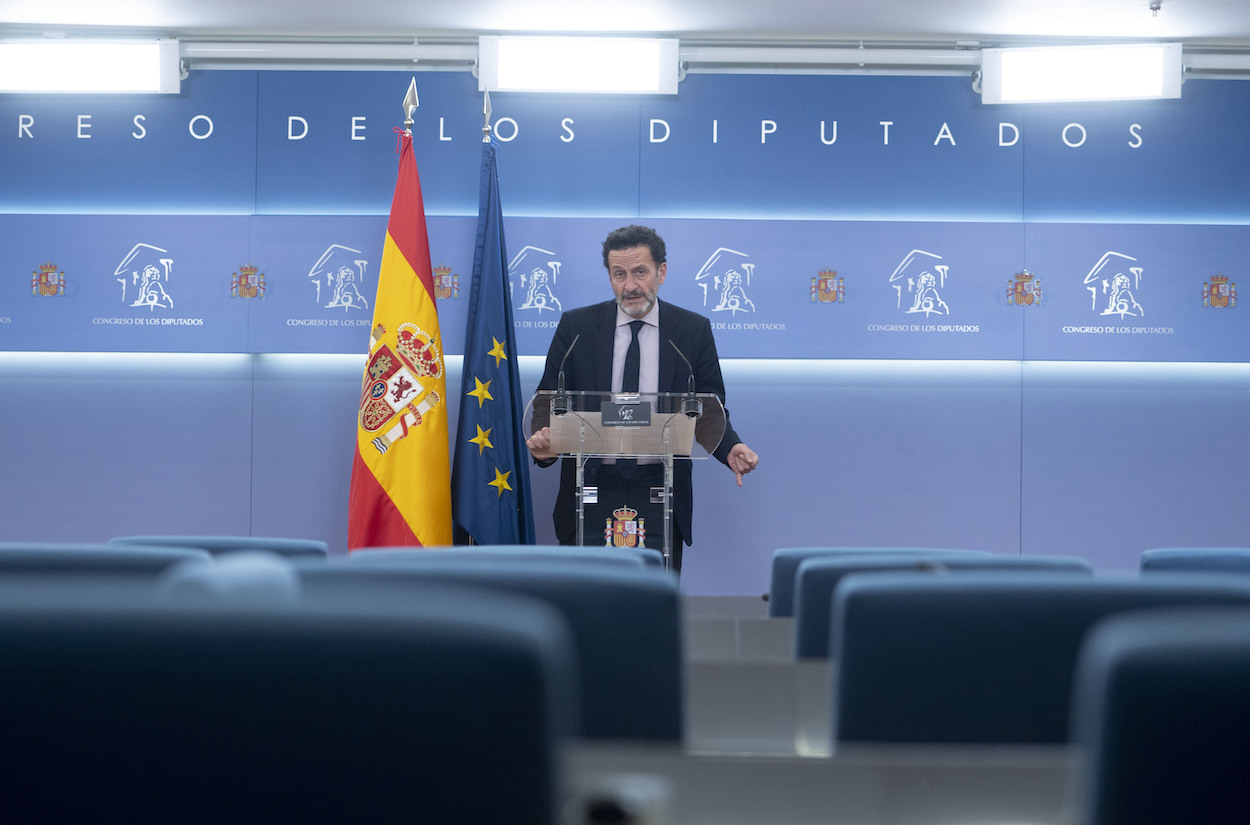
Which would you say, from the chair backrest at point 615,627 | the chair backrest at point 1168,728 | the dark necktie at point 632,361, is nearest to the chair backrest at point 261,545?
the chair backrest at point 615,627

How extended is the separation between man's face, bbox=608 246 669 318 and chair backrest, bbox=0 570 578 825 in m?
4.08

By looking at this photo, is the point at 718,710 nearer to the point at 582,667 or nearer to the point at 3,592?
the point at 582,667

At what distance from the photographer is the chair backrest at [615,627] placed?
983mm

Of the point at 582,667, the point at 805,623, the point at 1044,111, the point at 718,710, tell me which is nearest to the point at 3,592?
the point at 582,667

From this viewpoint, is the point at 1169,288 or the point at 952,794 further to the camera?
the point at 1169,288

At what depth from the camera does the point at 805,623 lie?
1.45 meters

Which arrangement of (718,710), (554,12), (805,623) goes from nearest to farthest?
(718,710) < (805,623) < (554,12)

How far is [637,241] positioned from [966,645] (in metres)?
3.76

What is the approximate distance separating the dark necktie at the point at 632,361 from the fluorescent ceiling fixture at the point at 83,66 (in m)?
3.00

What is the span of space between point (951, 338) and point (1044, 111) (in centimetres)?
142

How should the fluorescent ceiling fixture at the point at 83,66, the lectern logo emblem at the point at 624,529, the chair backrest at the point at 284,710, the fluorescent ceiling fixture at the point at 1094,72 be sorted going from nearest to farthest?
the chair backrest at the point at 284,710 < the lectern logo emblem at the point at 624,529 < the fluorescent ceiling fixture at the point at 1094,72 < the fluorescent ceiling fixture at the point at 83,66

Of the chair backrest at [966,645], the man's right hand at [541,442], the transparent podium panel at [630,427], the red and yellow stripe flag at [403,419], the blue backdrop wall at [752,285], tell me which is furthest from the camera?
the blue backdrop wall at [752,285]

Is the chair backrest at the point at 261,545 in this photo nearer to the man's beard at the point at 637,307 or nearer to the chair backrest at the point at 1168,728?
the chair backrest at the point at 1168,728

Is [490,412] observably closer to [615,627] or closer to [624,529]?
[624,529]
